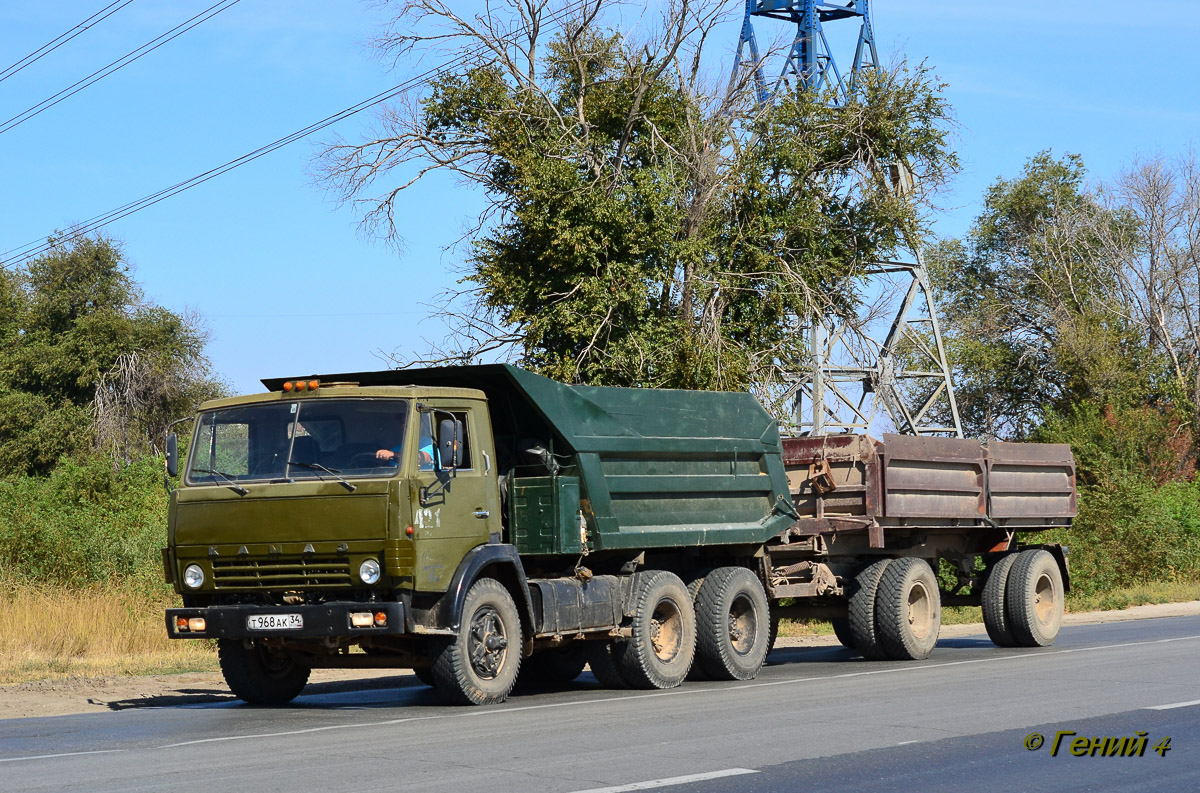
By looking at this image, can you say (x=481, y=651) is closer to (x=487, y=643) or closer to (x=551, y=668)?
(x=487, y=643)

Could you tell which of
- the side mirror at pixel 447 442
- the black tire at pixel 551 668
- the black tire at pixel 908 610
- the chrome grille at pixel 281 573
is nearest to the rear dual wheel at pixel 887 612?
the black tire at pixel 908 610

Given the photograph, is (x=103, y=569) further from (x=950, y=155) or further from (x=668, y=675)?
(x=950, y=155)

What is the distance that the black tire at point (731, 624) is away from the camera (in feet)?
44.4

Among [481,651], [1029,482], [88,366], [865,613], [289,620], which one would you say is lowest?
[865,613]

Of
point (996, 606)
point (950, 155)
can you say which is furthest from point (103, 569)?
point (950, 155)

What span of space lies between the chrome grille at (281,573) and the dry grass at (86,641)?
4.41 m

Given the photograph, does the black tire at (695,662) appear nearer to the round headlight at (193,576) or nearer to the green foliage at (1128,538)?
the round headlight at (193,576)

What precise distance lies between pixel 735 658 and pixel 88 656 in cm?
792

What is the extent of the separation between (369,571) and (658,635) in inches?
147

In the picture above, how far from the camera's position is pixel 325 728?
995 cm

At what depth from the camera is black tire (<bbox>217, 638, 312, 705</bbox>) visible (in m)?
11.8

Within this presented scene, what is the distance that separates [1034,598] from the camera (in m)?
17.5

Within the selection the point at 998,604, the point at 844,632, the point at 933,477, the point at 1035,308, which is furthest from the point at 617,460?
the point at 1035,308

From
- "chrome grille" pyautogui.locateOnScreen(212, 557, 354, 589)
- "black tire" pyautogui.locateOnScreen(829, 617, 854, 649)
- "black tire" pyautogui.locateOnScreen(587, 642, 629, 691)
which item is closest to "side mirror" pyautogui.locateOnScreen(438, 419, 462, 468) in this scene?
"chrome grille" pyautogui.locateOnScreen(212, 557, 354, 589)
